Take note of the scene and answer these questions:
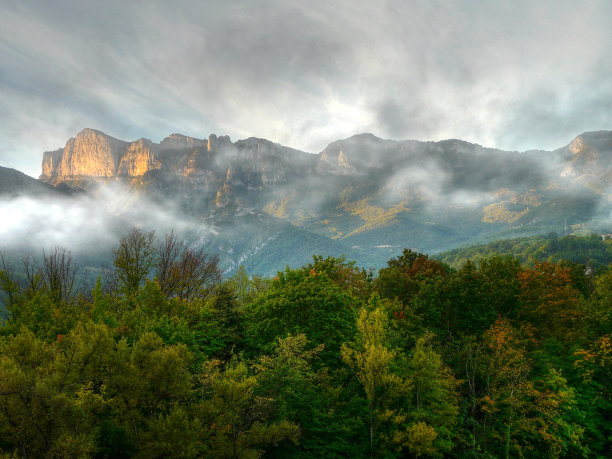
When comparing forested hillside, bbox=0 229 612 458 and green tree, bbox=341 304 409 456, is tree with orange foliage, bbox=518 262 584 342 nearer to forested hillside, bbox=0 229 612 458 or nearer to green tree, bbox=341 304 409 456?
forested hillside, bbox=0 229 612 458

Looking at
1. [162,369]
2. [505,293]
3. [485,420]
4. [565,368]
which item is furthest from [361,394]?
[565,368]

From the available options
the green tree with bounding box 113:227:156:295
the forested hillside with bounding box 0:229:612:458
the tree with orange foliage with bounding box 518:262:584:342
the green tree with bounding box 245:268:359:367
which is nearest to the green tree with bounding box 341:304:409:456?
the forested hillside with bounding box 0:229:612:458

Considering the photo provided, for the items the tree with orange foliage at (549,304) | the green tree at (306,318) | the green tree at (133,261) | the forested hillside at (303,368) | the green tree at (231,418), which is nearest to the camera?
the forested hillside at (303,368)

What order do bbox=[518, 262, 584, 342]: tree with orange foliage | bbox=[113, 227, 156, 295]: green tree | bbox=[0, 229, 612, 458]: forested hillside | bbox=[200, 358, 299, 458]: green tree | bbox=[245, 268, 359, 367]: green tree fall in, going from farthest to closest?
bbox=[113, 227, 156, 295]: green tree, bbox=[518, 262, 584, 342]: tree with orange foliage, bbox=[245, 268, 359, 367]: green tree, bbox=[200, 358, 299, 458]: green tree, bbox=[0, 229, 612, 458]: forested hillside

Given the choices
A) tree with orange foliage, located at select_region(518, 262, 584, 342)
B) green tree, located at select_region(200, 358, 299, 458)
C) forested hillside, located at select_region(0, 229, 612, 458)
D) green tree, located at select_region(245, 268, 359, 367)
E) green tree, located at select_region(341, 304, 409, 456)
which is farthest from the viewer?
tree with orange foliage, located at select_region(518, 262, 584, 342)

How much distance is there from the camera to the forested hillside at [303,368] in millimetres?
14039

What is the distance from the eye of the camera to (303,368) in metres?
23.3

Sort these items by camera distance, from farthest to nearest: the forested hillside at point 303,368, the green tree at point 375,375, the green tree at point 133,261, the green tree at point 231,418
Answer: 1. the green tree at point 133,261
2. the green tree at point 375,375
3. the green tree at point 231,418
4. the forested hillside at point 303,368

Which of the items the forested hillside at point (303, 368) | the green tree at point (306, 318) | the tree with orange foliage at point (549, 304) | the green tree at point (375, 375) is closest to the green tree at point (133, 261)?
the forested hillside at point (303, 368)

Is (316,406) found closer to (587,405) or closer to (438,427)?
(438,427)

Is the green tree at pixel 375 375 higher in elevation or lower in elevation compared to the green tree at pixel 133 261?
lower

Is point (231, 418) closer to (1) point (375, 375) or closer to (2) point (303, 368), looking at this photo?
(2) point (303, 368)

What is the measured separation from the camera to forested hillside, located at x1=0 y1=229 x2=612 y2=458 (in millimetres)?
14039

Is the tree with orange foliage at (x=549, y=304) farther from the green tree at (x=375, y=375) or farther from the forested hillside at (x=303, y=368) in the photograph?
the green tree at (x=375, y=375)
